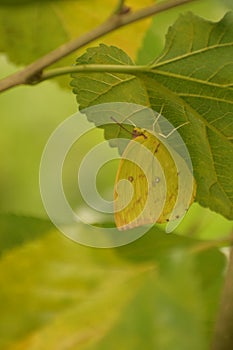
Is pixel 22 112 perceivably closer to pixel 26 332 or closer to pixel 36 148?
pixel 36 148

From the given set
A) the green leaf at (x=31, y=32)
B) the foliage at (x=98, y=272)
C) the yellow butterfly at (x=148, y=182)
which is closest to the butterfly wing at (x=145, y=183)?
the yellow butterfly at (x=148, y=182)

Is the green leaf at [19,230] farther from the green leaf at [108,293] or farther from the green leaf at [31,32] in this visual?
the green leaf at [31,32]

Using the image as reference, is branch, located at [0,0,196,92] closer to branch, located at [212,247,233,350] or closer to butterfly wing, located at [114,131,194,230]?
butterfly wing, located at [114,131,194,230]

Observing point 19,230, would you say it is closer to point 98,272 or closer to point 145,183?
point 98,272

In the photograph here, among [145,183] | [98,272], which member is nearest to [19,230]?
[98,272]

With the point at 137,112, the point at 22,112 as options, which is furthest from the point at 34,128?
the point at 137,112

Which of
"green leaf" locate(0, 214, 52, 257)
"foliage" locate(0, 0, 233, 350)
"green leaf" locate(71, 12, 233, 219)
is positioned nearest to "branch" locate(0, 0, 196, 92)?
"green leaf" locate(71, 12, 233, 219)

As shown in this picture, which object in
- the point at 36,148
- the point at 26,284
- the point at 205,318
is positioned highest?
the point at 36,148
